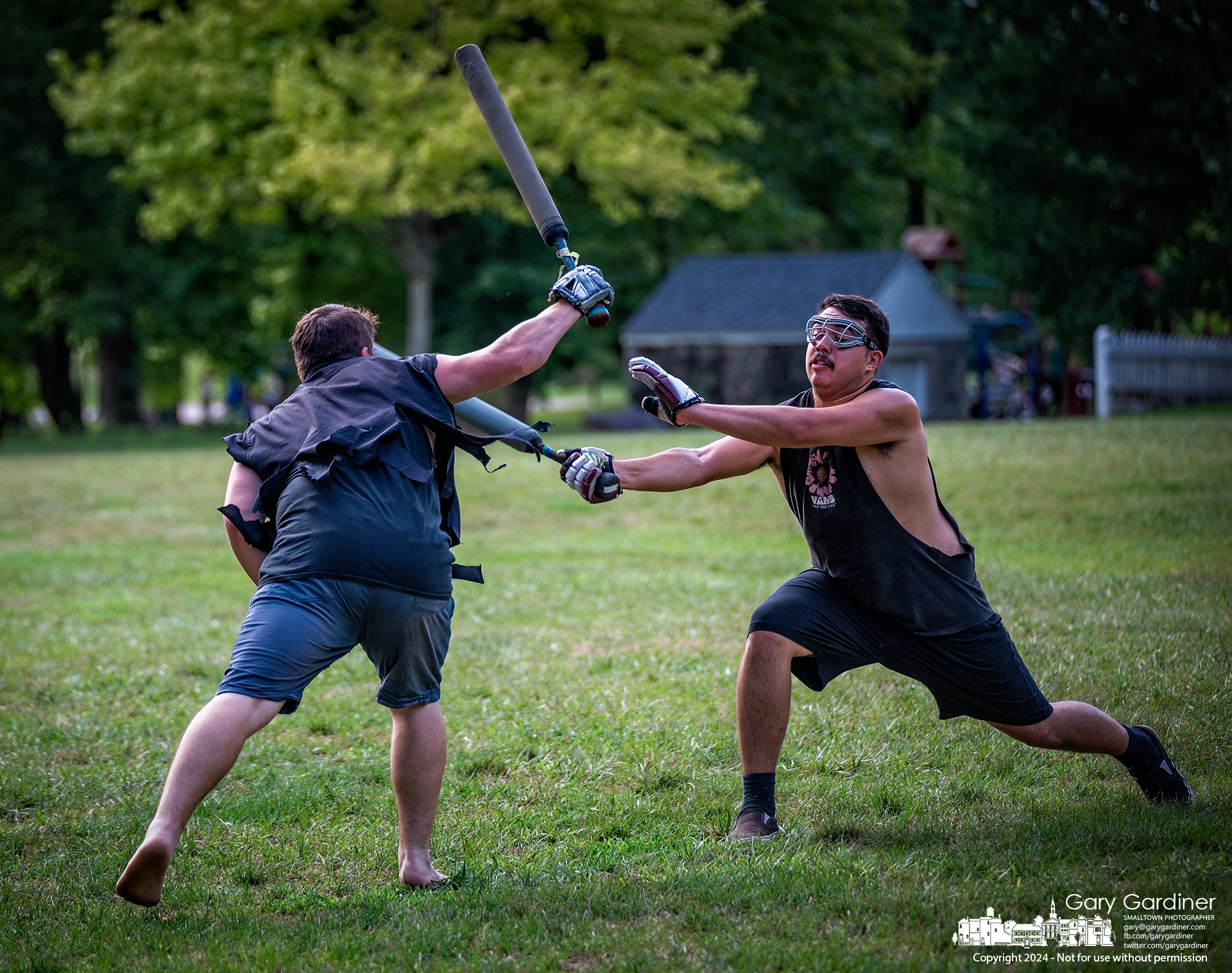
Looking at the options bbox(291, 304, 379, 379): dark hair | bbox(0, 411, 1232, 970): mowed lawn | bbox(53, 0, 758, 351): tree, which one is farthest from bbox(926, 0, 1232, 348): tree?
bbox(291, 304, 379, 379): dark hair

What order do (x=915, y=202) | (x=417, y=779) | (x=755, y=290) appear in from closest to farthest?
(x=417, y=779)
(x=755, y=290)
(x=915, y=202)

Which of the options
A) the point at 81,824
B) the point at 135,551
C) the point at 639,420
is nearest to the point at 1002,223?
the point at 639,420

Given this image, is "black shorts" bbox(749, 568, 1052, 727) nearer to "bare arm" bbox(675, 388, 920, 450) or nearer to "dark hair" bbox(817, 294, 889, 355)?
"bare arm" bbox(675, 388, 920, 450)

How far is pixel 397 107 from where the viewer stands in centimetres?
2505

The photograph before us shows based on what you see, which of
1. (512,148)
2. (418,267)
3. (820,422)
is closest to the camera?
(820,422)

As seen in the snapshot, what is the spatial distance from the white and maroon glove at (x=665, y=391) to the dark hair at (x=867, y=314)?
65cm

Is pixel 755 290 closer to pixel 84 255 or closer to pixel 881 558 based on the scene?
pixel 84 255

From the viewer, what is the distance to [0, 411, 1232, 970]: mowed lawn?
4039 millimetres

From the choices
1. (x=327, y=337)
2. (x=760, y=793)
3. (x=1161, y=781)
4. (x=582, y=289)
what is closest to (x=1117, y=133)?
(x=1161, y=781)

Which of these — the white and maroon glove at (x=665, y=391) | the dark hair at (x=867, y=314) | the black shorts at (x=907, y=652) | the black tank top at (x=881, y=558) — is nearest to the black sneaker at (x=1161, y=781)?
the black shorts at (x=907, y=652)

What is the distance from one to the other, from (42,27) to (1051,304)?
80.0ft

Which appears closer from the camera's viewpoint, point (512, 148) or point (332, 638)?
point (332, 638)

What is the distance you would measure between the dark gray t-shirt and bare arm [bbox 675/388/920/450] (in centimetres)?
112

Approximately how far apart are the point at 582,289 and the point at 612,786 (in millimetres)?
2207
